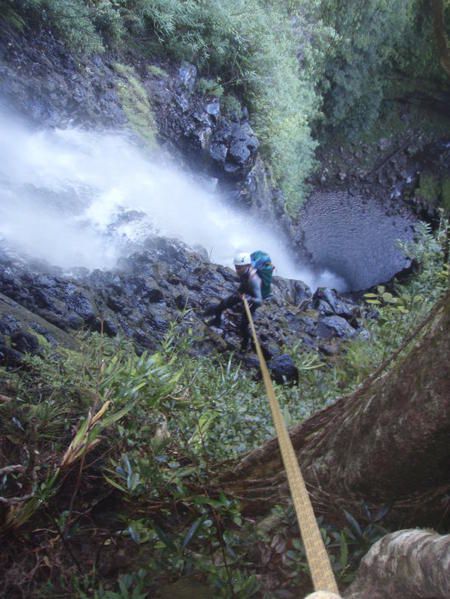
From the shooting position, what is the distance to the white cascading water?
29.2 feet

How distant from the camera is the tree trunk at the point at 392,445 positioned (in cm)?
186

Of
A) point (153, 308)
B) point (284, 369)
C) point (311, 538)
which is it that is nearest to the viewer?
point (311, 538)

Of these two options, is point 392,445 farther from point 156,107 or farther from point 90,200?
point 156,107

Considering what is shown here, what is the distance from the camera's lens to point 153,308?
27.9 feet

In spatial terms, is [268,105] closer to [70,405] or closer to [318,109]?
[318,109]

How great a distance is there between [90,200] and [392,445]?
8974mm

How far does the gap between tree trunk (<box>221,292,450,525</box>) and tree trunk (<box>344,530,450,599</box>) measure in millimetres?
395

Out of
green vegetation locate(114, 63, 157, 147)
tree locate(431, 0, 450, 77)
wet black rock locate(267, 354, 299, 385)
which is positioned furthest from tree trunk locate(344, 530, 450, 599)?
green vegetation locate(114, 63, 157, 147)

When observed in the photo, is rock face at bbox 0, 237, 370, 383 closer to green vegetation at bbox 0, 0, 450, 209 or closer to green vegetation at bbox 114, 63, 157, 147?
green vegetation at bbox 114, 63, 157, 147

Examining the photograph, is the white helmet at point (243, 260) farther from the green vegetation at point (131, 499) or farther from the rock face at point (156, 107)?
the rock face at point (156, 107)

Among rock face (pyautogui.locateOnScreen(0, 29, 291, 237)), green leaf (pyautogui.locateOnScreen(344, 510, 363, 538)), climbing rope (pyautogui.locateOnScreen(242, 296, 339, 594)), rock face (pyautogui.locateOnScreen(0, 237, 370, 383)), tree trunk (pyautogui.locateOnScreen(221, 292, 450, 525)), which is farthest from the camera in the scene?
rock face (pyautogui.locateOnScreen(0, 29, 291, 237))

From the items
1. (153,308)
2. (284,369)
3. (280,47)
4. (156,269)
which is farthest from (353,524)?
(280,47)

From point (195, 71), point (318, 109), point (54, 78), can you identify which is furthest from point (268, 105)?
point (54, 78)

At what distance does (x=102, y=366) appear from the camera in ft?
9.70
